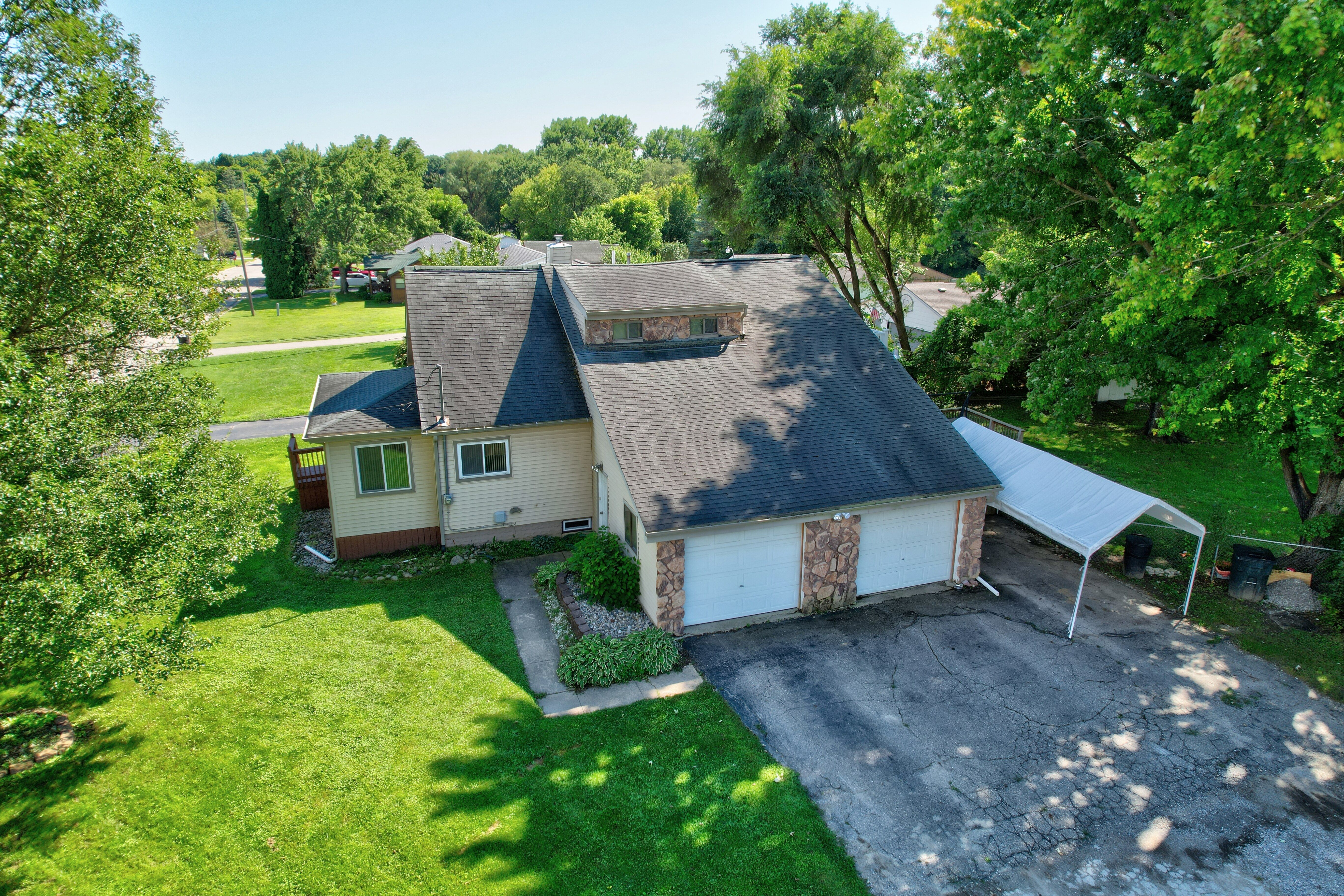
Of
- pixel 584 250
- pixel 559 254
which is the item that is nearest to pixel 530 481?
pixel 559 254

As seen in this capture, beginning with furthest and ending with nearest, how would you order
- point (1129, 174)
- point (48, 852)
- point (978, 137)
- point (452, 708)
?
point (978, 137) → point (1129, 174) → point (452, 708) → point (48, 852)

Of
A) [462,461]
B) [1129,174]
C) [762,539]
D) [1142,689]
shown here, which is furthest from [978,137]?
[462,461]

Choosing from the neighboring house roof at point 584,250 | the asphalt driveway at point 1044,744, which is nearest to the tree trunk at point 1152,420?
the asphalt driveway at point 1044,744

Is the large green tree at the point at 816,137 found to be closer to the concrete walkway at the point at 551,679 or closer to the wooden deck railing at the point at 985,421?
the wooden deck railing at the point at 985,421

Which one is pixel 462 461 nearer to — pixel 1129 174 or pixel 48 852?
pixel 48 852

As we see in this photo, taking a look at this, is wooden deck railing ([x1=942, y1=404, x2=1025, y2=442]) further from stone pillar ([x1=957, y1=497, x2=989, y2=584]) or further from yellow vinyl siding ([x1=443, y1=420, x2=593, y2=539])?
yellow vinyl siding ([x1=443, y1=420, x2=593, y2=539])

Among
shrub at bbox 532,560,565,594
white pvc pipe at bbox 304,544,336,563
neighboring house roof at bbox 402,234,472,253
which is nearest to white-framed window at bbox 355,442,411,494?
white pvc pipe at bbox 304,544,336,563

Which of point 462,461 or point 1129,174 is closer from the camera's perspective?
point 1129,174
